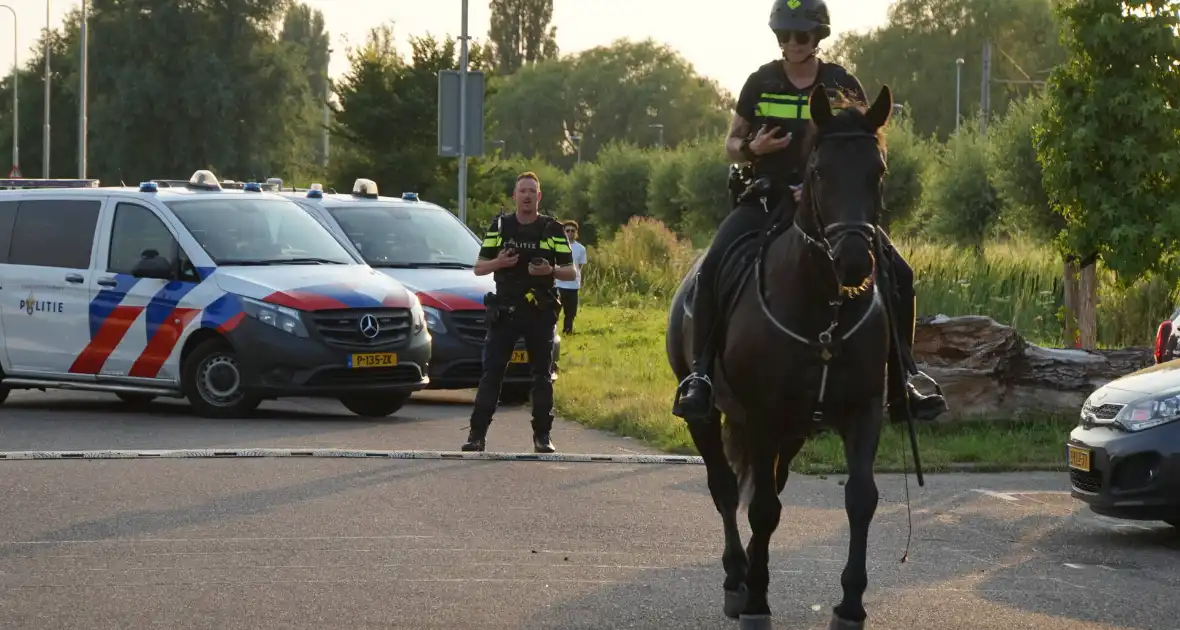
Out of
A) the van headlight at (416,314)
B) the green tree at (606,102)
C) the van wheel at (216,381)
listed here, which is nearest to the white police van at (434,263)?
the van headlight at (416,314)

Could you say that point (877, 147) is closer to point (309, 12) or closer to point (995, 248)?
point (995, 248)

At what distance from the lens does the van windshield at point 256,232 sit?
17812mm

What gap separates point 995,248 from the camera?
3525 centimetres

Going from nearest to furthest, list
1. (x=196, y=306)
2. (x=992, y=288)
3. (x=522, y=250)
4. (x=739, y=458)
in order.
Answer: (x=739, y=458) < (x=522, y=250) < (x=196, y=306) < (x=992, y=288)

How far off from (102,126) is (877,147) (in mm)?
74092

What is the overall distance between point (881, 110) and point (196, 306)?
1071 cm

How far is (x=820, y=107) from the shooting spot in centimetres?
742

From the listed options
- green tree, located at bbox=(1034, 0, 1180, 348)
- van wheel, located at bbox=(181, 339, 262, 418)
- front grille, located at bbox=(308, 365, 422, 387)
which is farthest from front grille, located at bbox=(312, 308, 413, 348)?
green tree, located at bbox=(1034, 0, 1180, 348)

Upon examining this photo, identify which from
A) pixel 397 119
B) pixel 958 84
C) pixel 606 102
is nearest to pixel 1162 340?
pixel 397 119

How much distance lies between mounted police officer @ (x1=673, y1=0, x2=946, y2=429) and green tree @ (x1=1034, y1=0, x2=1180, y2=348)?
10.9 meters

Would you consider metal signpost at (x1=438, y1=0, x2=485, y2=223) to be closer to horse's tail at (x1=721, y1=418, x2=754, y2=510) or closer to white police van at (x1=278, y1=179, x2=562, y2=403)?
white police van at (x1=278, y1=179, x2=562, y2=403)

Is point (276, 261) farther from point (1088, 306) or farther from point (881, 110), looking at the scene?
point (881, 110)

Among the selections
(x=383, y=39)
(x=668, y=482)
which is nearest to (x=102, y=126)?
(x=383, y=39)

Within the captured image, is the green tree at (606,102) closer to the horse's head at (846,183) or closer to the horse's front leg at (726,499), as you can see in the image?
the horse's front leg at (726,499)
